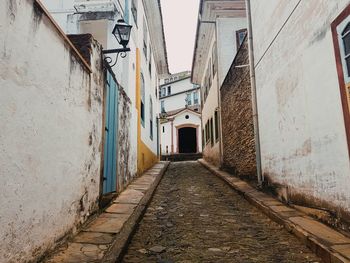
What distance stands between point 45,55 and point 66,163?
1248 mm

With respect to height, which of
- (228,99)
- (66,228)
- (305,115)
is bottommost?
(66,228)

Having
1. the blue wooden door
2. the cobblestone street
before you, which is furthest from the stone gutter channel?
the blue wooden door

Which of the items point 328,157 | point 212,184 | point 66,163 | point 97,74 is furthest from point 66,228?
point 212,184

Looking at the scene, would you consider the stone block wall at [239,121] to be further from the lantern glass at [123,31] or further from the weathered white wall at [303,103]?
the lantern glass at [123,31]

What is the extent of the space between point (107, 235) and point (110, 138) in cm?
224

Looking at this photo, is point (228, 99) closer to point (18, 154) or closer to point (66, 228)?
point (66, 228)

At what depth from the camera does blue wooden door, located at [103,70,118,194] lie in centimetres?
526

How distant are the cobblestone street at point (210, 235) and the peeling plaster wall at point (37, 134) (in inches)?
39.4

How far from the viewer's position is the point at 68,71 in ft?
11.3

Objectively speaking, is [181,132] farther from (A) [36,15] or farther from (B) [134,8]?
(A) [36,15]

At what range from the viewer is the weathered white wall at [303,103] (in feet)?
11.6

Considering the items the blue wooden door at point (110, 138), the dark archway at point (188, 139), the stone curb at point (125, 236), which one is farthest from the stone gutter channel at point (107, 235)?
the dark archway at point (188, 139)

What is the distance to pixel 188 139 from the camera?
98.4 ft

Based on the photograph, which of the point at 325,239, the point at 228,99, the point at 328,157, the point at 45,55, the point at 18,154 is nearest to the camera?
the point at 18,154
